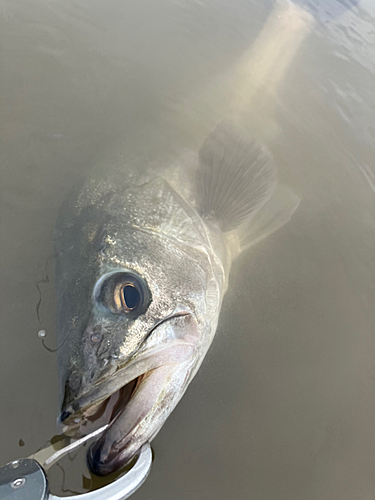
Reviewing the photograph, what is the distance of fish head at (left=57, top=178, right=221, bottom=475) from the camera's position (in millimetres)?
1634

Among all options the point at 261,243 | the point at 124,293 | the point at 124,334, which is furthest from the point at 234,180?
the point at 124,334

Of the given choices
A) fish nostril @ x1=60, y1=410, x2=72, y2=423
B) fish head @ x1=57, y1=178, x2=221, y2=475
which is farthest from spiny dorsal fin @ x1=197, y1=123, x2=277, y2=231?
fish nostril @ x1=60, y1=410, x2=72, y2=423

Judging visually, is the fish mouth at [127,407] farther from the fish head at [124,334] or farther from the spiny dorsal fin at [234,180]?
the spiny dorsal fin at [234,180]

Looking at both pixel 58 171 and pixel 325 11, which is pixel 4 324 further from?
pixel 325 11

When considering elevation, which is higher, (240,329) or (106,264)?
(106,264)

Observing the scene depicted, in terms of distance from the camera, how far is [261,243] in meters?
3.25

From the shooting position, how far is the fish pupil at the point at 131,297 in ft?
5.98

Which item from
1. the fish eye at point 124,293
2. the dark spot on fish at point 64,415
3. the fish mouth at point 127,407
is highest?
the fish eye at point 124,293

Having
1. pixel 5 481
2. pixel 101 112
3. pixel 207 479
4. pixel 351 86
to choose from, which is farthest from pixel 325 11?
pixel 5 481

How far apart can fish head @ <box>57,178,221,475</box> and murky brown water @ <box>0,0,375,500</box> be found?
51cm

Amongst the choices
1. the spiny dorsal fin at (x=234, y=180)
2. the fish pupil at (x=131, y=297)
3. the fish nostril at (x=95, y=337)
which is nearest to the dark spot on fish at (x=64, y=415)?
the fish nostril at (x=95, y=337)

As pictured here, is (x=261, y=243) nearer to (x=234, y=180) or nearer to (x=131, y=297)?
(x=234, y=180)

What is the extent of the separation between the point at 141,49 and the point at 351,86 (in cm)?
290

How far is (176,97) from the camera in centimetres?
422
